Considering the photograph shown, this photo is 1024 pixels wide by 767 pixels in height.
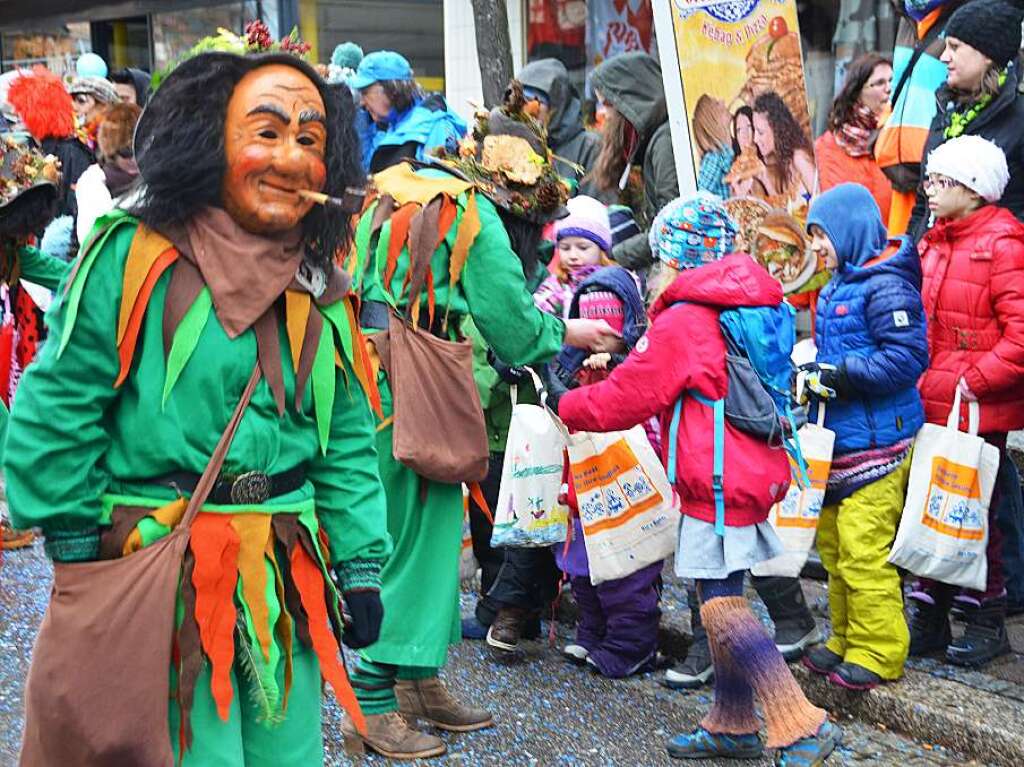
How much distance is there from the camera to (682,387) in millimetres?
4312

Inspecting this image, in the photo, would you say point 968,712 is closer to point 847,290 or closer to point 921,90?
point 847,290

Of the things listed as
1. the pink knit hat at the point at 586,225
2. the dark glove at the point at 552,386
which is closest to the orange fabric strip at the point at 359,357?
the dark glove at the point at 552,386

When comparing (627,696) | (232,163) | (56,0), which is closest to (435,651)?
(627,696)

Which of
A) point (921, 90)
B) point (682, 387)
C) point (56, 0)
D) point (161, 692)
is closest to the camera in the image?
point (161, 692)

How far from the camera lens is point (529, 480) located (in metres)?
5.27

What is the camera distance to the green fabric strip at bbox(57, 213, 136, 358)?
2773 millimetres

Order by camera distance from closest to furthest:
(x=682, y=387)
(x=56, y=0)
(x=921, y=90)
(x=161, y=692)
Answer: (x=161, y=692) → (x=682, y=387) → (x=921, y=90) → (x=56, y=0)

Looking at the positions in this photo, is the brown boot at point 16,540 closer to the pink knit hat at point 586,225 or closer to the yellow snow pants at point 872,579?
the pink knit hat at point 586,225

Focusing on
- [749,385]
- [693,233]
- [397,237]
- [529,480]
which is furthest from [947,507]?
[397,237]

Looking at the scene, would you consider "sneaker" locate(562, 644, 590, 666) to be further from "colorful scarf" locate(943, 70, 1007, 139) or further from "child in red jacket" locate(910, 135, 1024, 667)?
"colorful scarf" locate(943, 70, 1007, 139)

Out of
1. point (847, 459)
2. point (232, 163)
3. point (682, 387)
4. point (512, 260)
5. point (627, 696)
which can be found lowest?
point (627, 696)

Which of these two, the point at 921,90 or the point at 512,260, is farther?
the point at 921,90

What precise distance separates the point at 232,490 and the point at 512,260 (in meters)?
1.73

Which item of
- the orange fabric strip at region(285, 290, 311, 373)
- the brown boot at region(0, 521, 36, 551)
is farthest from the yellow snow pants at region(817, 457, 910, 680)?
the brown boot at region(0, 521, 36, 551)
